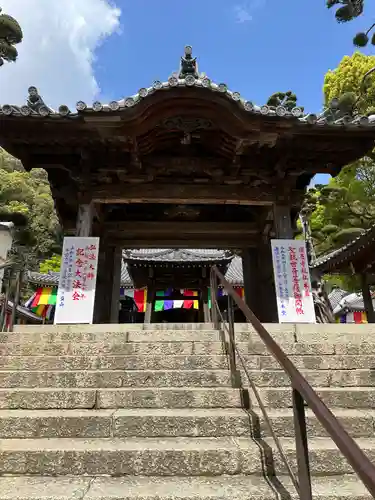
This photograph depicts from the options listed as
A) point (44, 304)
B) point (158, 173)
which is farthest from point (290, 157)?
point (44, 304)

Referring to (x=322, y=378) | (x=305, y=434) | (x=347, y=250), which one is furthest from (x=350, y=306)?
(x=305, y=434)

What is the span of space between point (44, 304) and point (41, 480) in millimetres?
22056

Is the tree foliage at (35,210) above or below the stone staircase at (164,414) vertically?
above

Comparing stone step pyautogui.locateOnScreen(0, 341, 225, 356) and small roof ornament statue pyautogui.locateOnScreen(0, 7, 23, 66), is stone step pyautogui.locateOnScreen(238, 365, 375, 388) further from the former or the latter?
small roof ornament statue pyautogui.locateOnScreen(0, 7, 23, 66)

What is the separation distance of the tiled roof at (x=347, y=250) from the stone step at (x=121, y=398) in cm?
786

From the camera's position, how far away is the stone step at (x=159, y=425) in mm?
2826

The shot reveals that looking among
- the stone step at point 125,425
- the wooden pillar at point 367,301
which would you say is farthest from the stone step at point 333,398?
the wooden pillar at point 367,301

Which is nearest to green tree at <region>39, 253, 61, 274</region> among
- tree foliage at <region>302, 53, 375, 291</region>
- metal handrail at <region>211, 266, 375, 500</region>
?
tree foliage at <region>302, 53, 375, 291</region>

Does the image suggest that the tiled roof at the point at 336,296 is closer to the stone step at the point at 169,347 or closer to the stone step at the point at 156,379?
the stone step at the point at 169,347

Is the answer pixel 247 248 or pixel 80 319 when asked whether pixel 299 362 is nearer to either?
pixel 80 319

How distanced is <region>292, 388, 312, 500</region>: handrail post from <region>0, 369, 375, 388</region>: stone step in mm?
1661

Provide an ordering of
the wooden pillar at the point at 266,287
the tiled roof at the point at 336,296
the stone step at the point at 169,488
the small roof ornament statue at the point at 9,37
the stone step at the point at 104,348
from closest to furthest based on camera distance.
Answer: the stone step at the point at 169,488, the stone step at the point at 104,348, the wooden pillar at the point at 266,287, the small roof ornament statue at the point at 9,37, the tiled roof at the point at 336,296

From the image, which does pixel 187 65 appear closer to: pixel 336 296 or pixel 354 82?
pixel 354 82

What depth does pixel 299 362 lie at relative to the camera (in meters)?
3.79
